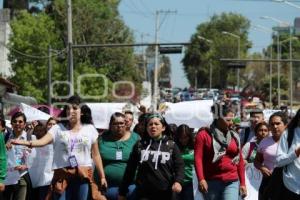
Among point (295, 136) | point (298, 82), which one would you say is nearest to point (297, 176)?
point (295, 136)

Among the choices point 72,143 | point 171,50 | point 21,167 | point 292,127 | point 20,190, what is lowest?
point 20,190

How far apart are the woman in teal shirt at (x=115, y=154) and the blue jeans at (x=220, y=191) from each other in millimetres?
1113

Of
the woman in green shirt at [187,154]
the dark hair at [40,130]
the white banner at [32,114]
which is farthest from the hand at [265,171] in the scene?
the white banner at [32,114]

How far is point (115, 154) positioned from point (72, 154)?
0.72m

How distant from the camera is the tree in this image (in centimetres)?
12219

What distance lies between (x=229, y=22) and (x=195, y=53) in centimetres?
700

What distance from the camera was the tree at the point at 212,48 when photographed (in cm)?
12219

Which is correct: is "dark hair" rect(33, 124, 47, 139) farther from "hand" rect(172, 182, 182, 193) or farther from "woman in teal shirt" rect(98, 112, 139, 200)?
"hand" rect(172, 182, 182, 193)

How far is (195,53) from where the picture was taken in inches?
5167

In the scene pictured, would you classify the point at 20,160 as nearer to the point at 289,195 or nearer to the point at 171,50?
the point at 289,195

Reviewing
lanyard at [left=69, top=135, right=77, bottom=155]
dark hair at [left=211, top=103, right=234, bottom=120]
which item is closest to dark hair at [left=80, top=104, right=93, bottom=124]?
lanyard at [left=69, top=135, right=77, bottom=155]

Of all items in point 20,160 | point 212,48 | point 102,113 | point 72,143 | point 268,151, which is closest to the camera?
point 72,143

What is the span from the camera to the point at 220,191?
991 centimetres

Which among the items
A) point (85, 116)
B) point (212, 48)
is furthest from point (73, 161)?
point (212, 48)
